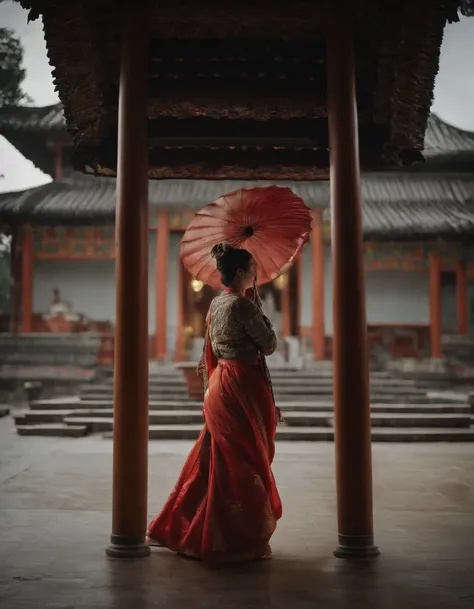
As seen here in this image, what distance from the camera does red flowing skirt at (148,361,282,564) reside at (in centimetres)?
329

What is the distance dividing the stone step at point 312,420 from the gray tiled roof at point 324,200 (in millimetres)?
5875

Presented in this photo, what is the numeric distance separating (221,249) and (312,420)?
735 centimetres

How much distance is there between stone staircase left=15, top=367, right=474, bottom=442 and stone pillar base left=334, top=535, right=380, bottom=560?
20.5ft

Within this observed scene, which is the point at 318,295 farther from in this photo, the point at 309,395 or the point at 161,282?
the point at 161,282

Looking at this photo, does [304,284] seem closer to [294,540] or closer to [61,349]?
[61,349]

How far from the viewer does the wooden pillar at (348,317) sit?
3375 mm

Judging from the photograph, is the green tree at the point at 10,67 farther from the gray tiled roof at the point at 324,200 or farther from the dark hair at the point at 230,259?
the dark hair at the point at 230,259

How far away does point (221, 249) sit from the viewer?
11.5 ft

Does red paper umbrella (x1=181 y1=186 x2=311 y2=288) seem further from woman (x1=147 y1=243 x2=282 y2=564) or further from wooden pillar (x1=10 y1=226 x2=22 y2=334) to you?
wooden pillar (x1=10 y1=226 x2=22 y2=334)

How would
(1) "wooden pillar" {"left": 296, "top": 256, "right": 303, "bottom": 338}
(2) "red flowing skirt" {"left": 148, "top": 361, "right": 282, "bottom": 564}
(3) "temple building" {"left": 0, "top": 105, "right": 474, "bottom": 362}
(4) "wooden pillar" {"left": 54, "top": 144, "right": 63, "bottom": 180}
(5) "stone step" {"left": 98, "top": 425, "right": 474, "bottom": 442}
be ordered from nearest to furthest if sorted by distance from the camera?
(2) "red flowing skirt" {"left": 148, "top": 361, "right": 282, "bottom": 564}
(5) "stone step" {"left": 98, "top": 425, "right": 474, "bottom": 442}
(3) "temple building" {"left": 0, "top": 105, "right": 474, "bottom": 362}
(1) "wooden pillar" {"left": 296, "top": 256, "right": 303, "bottom": 338}
(4) "wooden pillar" {"left": 54, "top": 144, "right": 63, "bottom": 180}

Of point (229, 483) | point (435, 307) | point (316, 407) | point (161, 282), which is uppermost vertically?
point (161, 282)

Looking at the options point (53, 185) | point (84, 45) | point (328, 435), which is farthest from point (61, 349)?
point (84, 45)

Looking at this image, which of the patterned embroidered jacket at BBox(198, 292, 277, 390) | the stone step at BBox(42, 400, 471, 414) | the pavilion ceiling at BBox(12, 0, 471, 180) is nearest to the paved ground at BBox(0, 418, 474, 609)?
the patterned embroidered jacket at BBox(198, 292, 277, 390)

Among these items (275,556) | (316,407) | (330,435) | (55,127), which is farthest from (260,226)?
(55,127)
